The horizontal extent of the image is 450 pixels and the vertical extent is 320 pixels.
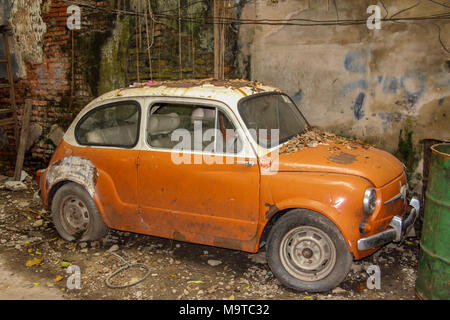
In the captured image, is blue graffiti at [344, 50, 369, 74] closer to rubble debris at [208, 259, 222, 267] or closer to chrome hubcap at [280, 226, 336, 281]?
chrome hubcap at [280, 226, 336, 281]

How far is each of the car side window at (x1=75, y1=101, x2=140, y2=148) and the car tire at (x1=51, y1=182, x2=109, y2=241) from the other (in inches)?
23.8

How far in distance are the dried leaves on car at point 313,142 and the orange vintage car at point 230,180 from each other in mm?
20

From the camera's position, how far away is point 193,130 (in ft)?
14.8

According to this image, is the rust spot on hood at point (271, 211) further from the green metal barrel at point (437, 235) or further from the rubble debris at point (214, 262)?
the green metal barrel at point (437, 235)

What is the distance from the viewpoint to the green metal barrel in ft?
11.4

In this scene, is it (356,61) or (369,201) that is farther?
(356,61)

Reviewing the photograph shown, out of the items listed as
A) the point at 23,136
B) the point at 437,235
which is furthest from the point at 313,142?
the point at 23,136

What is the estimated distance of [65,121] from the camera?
8047 millimetres

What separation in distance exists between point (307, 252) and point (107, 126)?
279 centimetres

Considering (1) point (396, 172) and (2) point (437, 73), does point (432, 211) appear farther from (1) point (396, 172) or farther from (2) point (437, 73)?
(2) point (437, 73)

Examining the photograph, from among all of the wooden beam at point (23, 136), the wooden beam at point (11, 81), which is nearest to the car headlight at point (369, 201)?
the wooden beam at point (23, 136)

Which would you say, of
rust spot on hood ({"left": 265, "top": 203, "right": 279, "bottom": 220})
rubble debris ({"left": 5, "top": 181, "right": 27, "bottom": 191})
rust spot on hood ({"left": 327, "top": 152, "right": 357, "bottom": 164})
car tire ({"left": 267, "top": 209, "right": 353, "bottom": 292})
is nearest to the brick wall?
rubble debris ({"left": 5, "top": 181, "right": 27, "bottom": 191})

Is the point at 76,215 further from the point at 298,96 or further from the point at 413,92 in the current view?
the point at 413,92
